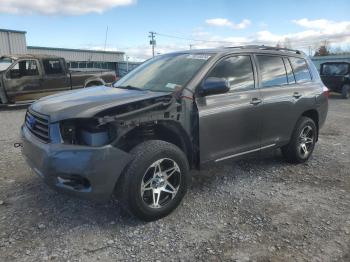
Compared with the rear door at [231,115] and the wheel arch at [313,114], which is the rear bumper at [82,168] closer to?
the rear door at [231,115]

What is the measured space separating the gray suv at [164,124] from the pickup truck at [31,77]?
327 inches

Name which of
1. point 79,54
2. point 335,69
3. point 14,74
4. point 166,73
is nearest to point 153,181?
point 166,73

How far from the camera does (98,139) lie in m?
3.38

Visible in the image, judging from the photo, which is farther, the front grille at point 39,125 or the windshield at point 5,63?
the windshield at point 5,63

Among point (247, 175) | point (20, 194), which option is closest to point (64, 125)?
point (20, 194)

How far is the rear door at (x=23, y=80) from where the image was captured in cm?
1210

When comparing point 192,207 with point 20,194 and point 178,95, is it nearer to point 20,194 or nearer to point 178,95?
point 178,95

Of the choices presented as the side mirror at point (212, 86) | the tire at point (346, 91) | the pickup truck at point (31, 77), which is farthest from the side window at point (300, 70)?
the tire at point (346, 91)

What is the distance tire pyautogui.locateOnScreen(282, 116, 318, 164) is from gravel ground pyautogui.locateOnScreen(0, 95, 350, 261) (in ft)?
1.18

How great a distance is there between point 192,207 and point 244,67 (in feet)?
6.27

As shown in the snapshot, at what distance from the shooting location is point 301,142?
5754mm

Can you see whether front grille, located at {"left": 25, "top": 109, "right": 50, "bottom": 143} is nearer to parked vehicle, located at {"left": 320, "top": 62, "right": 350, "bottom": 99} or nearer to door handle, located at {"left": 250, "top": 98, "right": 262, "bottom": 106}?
door handle, located at {"left": 250, "top": 98, "right": 262, "bottom": 106}

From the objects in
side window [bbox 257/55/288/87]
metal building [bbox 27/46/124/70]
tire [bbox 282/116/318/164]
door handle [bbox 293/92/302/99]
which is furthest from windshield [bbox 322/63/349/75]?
metal building [bbox 27/46/124/70]

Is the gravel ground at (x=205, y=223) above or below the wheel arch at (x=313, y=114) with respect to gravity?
below
